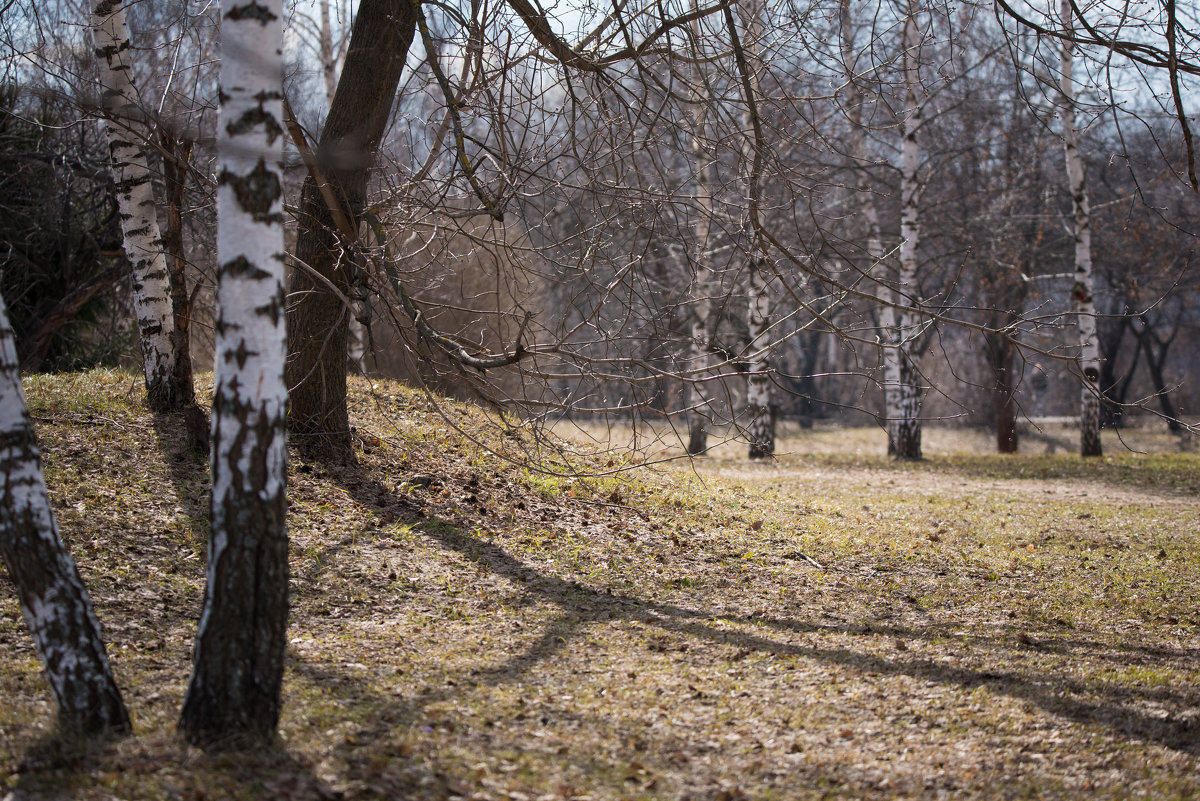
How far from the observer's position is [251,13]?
317cm

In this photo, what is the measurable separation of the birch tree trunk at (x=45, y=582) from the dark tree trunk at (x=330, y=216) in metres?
3.67

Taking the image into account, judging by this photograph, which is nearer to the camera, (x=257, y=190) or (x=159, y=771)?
(x=159, y=771)

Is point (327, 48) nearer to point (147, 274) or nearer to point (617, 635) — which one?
point (147, 274)

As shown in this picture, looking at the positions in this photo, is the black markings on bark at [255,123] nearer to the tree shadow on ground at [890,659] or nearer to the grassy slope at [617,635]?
the grassy slope at [617,635]

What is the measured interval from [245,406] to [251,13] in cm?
140

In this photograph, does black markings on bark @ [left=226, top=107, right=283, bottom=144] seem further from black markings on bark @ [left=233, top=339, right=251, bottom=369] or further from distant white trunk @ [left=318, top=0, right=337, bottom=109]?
distant white trunk @ [left=318, top=0, right=337, bottom=109]

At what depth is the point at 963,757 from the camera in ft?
11.7

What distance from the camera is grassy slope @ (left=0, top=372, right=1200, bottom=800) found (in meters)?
3.32

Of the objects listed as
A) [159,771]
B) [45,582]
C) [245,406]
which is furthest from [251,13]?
[159,771]

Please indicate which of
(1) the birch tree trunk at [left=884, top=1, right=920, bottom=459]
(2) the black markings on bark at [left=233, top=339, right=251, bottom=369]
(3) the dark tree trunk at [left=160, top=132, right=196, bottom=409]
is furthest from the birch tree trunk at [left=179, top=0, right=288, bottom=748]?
(1) the birch tree trunk at [left=884, top=1, right=920, bottom=459]

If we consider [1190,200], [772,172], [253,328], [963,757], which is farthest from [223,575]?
[1190,200]

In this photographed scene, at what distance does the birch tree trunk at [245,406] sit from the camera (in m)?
3.10

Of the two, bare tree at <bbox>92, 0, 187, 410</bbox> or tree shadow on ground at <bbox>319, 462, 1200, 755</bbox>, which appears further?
bare tree at <bbox>92, 0, 187, 410</bbox>

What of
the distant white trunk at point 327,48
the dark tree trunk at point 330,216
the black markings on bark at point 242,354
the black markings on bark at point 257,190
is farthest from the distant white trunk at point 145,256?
the distant white trunk at point 327,48
